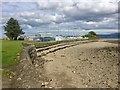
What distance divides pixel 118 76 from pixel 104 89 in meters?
6.57

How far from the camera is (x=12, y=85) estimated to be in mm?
15656

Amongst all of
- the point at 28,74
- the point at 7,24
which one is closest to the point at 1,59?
the point at 28,74

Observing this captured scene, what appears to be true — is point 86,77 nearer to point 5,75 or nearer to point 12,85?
point 5,75

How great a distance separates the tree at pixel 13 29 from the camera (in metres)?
97.1

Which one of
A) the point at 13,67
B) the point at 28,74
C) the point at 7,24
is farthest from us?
the point at 7,24

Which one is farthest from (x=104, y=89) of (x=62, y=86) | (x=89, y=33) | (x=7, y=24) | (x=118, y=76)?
(x=89, y=33)

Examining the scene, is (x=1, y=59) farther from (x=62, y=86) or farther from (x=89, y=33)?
(x=89, y=33)

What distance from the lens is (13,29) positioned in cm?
9788

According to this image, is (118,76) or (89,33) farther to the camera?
(89,33)

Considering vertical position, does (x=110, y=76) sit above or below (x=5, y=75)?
below

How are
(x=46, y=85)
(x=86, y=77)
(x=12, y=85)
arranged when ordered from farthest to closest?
(x=86, y=77), (x=46, y=85), (x=12, y=85)

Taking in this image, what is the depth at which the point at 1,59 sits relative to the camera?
83.0 ft

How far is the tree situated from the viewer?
97075 millimetres

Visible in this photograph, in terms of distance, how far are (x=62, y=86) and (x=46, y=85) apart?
3.94ft
